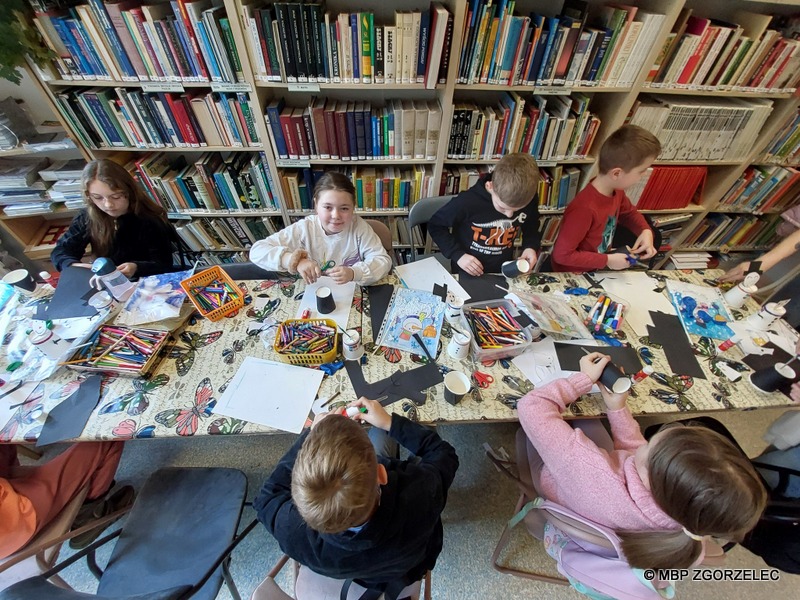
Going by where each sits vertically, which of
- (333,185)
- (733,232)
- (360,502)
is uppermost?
(333,185)

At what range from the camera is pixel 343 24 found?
164cm

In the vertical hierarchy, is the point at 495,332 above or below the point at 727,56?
below

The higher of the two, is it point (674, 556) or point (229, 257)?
point (674, 556)

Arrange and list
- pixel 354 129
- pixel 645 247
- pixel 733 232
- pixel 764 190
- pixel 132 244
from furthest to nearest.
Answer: pixel 733 232 → pixel 764 190 → pixel 354 129 → pixel 132 244 → pixel 645 247

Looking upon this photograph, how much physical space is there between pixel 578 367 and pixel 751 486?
1.74 ft

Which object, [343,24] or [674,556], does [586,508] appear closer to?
[674,556]

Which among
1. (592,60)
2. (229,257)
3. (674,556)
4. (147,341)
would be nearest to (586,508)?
(674,556)

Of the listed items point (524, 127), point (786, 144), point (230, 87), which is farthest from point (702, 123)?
point (230, 87)

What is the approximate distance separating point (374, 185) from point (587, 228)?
1.26m

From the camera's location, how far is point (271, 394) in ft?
3.81

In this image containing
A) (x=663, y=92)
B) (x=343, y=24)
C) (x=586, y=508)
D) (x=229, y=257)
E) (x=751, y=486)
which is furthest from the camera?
(x=229, y=257)

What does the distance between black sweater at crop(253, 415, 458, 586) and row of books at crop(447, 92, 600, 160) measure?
170 cm

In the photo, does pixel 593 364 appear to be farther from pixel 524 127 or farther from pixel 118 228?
pixel 118 228

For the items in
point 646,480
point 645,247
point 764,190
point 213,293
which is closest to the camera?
point 646,480
